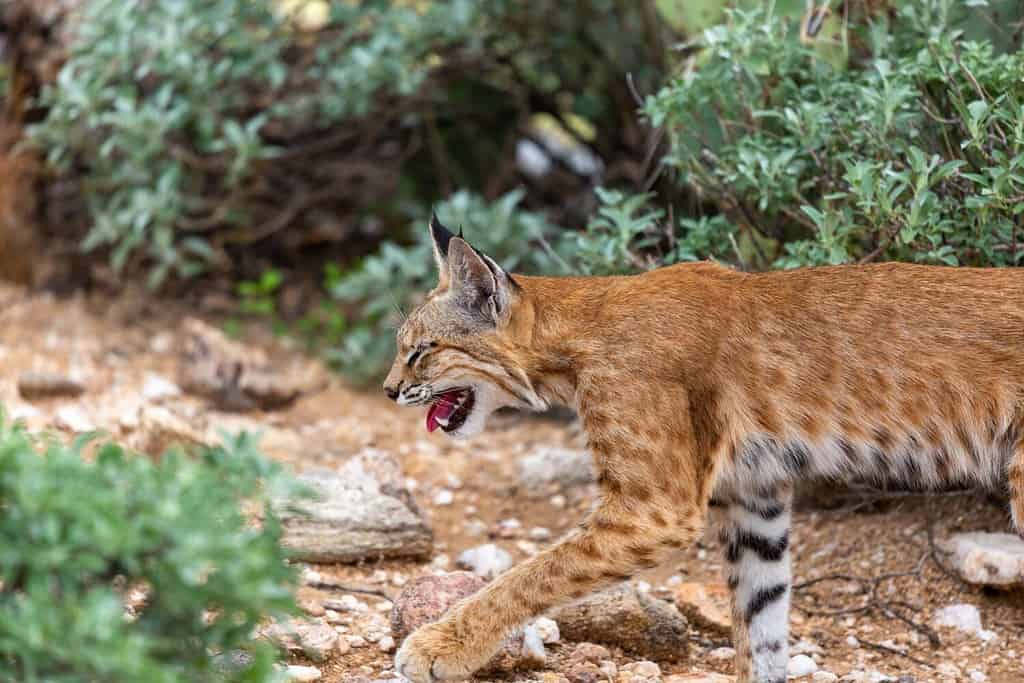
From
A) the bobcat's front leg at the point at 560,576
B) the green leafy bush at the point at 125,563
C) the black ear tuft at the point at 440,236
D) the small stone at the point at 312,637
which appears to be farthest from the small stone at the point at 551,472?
the green leafy bush at the point at 125,563

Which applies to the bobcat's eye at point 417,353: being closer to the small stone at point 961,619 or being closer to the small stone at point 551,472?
the small stone at point 551,472

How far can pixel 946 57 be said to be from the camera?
17.5 ft

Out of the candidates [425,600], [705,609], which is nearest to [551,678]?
[425,600]

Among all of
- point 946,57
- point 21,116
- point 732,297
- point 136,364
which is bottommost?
point 136,364

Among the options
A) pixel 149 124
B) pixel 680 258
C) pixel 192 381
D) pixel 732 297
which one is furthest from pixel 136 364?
pixel 732 297

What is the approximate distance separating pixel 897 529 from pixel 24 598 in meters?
4.21

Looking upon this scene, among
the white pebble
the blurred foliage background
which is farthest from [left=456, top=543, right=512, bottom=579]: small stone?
the blurred foliage background

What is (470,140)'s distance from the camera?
31.0ft

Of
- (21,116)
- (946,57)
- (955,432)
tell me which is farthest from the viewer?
(21,116)

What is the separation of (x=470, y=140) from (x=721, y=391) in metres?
5.32

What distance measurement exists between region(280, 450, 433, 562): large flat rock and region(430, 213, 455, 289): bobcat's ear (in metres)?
1.19

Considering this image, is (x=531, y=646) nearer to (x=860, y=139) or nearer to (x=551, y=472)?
(x=551, y=472)

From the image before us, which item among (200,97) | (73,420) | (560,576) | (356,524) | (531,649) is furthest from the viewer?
(200,97)

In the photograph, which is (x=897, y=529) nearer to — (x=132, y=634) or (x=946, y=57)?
(x=946, y=57)
